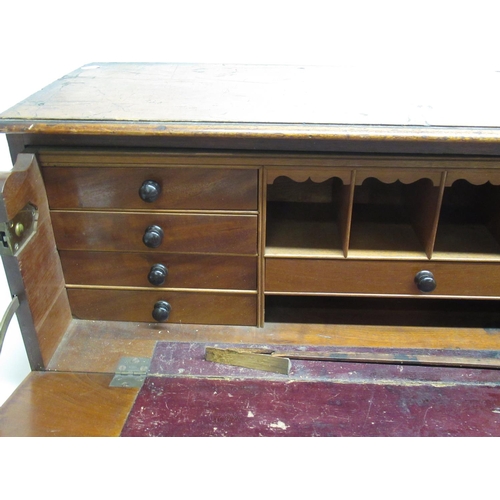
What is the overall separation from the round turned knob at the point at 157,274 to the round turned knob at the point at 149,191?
0.23m

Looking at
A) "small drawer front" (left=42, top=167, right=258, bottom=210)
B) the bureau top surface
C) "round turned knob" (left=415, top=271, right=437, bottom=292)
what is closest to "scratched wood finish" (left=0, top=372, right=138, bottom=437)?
"small drawer front" (left=42, top=167, right=258, bottom=210)

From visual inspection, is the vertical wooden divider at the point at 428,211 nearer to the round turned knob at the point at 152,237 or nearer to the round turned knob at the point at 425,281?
the round turned knob at the point at 425,281

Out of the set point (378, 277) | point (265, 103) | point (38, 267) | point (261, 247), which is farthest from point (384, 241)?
point (38, 267)

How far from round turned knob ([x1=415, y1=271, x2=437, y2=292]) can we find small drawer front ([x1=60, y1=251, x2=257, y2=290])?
463mm

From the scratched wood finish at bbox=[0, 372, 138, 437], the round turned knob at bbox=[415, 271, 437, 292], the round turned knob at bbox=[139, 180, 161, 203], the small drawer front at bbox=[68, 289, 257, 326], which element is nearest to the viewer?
the scratched wood finish at bbox=[0, 372, 138, 437]

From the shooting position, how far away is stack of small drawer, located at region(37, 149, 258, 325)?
4.40 feet

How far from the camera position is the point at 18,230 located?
1272 millimetres

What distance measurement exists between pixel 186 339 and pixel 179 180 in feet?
1.62

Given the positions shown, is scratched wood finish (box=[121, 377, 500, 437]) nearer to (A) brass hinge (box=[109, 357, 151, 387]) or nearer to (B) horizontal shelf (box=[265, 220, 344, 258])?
(A) brass hinge (box=[109, 357, 151, 387])

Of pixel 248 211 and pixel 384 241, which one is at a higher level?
pixel 248 211

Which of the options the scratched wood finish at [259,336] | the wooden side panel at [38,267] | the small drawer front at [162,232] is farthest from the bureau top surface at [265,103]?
the scratched wood finish at [259,336]

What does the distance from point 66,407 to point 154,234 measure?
0.49 m

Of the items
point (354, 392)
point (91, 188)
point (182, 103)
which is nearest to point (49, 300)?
point (91, 188)

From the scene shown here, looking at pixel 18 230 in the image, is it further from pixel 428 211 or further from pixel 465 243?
pixel 465 243
